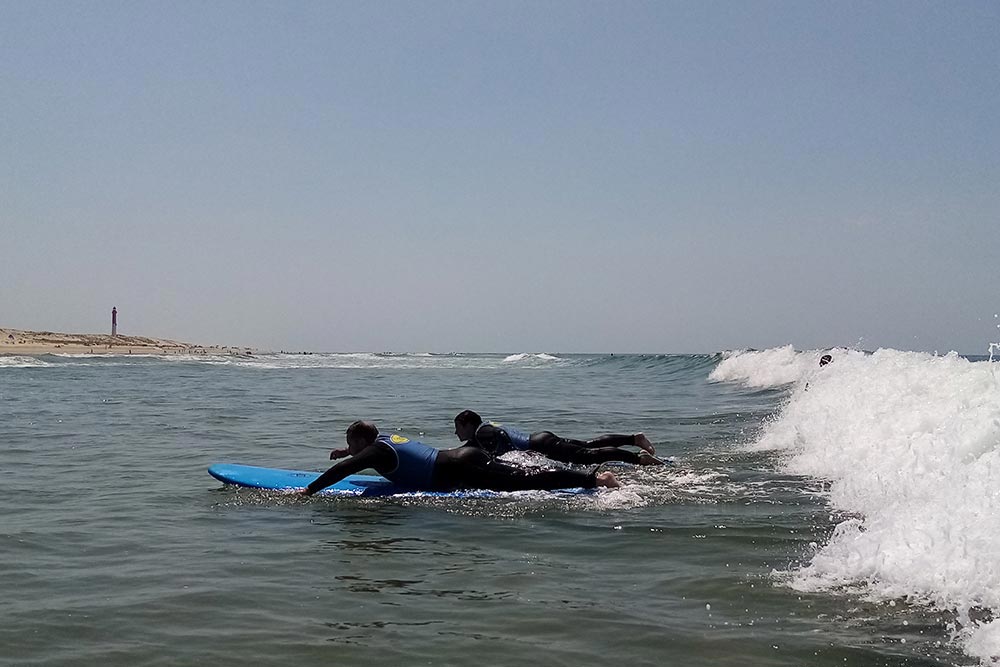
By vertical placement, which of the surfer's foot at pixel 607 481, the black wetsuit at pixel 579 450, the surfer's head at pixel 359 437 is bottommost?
the surfer's foot at pixel 607 481

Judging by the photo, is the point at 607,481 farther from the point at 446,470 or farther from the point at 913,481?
the point at 913,481

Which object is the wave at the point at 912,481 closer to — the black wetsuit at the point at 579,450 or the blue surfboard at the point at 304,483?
the black wetsuit at the point at 579,450

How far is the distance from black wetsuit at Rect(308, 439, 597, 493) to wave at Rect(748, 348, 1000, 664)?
8.88 ft

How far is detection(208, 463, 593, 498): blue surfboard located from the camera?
9.32 metres

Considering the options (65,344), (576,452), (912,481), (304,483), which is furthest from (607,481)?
(65,344)

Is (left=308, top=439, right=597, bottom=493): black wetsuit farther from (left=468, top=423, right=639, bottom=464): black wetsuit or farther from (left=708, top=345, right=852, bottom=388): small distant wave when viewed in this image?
(left=708, top=345, right=852, bottom=388): small distant wave

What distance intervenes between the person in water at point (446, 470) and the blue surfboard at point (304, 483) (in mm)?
111

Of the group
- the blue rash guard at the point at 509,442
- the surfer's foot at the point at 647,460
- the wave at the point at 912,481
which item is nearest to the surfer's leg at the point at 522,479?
the blue rash guard at the point at 509,442

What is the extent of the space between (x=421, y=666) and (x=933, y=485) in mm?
5168

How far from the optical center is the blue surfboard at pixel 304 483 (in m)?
9.32

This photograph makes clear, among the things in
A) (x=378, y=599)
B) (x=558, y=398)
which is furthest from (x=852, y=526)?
(x=558, y=398)

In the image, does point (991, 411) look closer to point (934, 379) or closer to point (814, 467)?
point (814, 467)

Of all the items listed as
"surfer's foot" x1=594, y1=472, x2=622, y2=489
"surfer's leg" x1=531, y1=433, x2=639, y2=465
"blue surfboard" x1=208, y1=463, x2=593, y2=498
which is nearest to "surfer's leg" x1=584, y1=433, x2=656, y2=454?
"surfer's leg" x1=531, y1=433, x2=639, y2=465

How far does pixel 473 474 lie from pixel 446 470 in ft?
0.94
